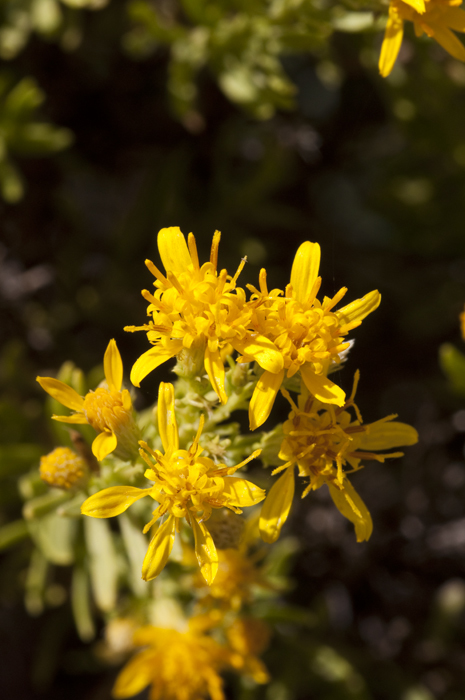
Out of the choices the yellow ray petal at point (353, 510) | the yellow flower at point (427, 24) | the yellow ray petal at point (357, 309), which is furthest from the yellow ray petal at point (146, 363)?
the yellow flower at point (427, 24)

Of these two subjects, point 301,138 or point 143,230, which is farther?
point 301,138

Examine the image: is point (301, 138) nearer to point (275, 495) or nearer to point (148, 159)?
point (148, 159)

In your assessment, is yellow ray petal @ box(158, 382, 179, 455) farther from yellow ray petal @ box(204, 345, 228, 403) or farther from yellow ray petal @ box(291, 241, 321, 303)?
yellow ray petal @ box(291, 241, 321, 303)

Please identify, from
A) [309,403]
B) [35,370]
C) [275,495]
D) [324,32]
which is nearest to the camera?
[275,495]

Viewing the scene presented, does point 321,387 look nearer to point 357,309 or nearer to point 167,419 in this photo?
point 357,309

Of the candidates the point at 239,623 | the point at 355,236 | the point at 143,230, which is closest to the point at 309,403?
the point at 239,623

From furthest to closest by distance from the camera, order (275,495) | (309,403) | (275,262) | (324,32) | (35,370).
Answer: (275,262), (35,370), (324,32), (309,403), (275,495)
